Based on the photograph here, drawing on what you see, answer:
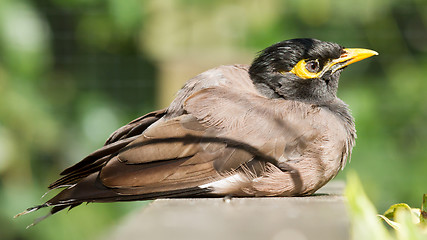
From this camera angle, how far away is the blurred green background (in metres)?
4.04

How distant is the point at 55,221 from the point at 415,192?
7.14 feet

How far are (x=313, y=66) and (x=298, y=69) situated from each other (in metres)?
0.07

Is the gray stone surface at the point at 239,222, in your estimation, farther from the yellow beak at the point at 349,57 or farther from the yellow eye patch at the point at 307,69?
the yellow beak at the point at 349,57

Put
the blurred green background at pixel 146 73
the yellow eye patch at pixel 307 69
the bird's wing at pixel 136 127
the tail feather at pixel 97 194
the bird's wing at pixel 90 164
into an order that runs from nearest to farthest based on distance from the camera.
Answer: the tail feather at pixel 97 194
the bird's wing at pixel 90 164
the bird's wing at pixel 136 127
the yellow eye patch at pixel 307 69
the blurred green background at pixel 146 73

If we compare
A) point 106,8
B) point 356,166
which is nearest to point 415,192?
point 356,166

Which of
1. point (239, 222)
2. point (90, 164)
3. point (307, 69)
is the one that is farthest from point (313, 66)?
point (239, 222)

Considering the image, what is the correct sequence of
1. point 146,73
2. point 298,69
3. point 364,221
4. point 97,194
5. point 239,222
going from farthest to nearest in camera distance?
point 146,73, point 298,69, point 97,194, point 239,222, point 364,221

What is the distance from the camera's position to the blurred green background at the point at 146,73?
404cm

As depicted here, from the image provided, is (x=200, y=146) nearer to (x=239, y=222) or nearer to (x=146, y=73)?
(x=239, y=222)

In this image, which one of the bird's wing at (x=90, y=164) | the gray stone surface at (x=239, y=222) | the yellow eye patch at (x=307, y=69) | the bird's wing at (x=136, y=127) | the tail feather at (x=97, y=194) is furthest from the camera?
the yellow eye patch at (x=307, y=69)

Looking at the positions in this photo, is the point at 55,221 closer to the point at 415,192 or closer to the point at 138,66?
the point at 138,66

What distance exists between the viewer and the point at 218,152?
6.47 ft

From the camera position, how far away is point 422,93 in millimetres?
4258

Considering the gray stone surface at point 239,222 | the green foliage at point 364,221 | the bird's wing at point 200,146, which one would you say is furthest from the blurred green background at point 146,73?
the green foliage at point 364,221
